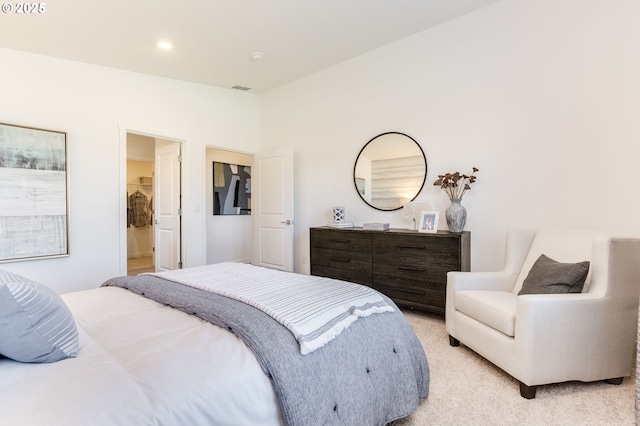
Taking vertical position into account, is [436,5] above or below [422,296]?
above

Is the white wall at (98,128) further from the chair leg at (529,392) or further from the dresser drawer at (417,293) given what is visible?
the chair leg at (529,392)

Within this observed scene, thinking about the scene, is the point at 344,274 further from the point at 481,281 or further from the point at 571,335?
the point at 571,335

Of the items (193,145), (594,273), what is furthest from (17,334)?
(193,145)

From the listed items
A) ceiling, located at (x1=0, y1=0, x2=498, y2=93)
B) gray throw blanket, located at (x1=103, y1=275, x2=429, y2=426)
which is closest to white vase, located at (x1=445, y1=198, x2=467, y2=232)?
gray throw blanket, located at (x1=103, y1=275, x2=429, y2=426)

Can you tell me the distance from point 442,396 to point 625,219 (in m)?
1.93

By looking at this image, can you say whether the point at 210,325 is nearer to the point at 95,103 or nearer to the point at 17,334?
the point at 17,334

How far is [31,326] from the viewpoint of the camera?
100 centimetres

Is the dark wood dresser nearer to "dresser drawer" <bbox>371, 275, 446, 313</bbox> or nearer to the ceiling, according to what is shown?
"dresser drawer" <bbox>371, 275, 446, 313</bbox>

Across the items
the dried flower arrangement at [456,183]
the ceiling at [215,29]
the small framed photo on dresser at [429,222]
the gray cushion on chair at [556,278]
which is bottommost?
the gray cushion on chair at [556,278]

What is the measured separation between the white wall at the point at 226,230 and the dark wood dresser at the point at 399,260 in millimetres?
2627

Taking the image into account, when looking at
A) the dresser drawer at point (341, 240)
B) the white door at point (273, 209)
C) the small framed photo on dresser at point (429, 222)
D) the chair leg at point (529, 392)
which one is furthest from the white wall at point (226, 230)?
the chair leg at point (529, 392)

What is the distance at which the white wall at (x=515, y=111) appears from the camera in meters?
2.53

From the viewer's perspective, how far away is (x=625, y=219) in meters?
2.46

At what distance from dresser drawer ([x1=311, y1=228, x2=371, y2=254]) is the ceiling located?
2087mm
